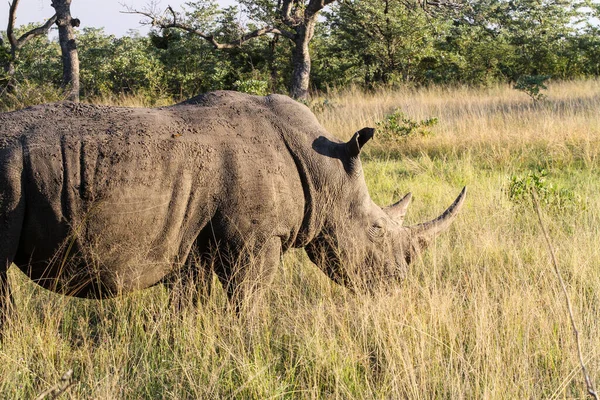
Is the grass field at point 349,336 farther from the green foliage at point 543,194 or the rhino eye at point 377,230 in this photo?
the green foliage at point 543,194

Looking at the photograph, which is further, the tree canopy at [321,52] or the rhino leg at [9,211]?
the tree canopy at [321,52]

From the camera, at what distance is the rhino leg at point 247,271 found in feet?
12.5

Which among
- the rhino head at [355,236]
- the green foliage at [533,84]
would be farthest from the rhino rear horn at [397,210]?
the green foliage at [533,84]

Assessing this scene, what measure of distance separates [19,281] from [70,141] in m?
1.69

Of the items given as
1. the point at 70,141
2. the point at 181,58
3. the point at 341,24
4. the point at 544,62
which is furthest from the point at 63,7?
the point at 544,62

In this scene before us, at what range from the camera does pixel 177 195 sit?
3.61 metres

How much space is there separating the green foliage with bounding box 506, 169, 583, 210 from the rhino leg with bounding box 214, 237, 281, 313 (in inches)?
136

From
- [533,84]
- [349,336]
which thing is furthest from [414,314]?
[533,84]

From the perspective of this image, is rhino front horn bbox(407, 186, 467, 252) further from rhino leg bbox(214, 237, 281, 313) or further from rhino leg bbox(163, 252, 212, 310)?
rhino leg bbox(163, 252, 212, 310)

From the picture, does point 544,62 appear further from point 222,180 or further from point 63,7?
point 222,180

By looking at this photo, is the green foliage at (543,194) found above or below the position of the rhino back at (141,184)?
below

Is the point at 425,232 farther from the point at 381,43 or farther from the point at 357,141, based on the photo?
the point at 381,43

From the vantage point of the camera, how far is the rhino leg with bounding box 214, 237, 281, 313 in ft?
12.5

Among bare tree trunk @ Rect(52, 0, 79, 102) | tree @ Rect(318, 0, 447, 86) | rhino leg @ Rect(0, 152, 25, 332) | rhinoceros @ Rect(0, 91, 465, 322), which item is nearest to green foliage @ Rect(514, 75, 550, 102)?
tree @ Rect(318, 0, 447, 86)
